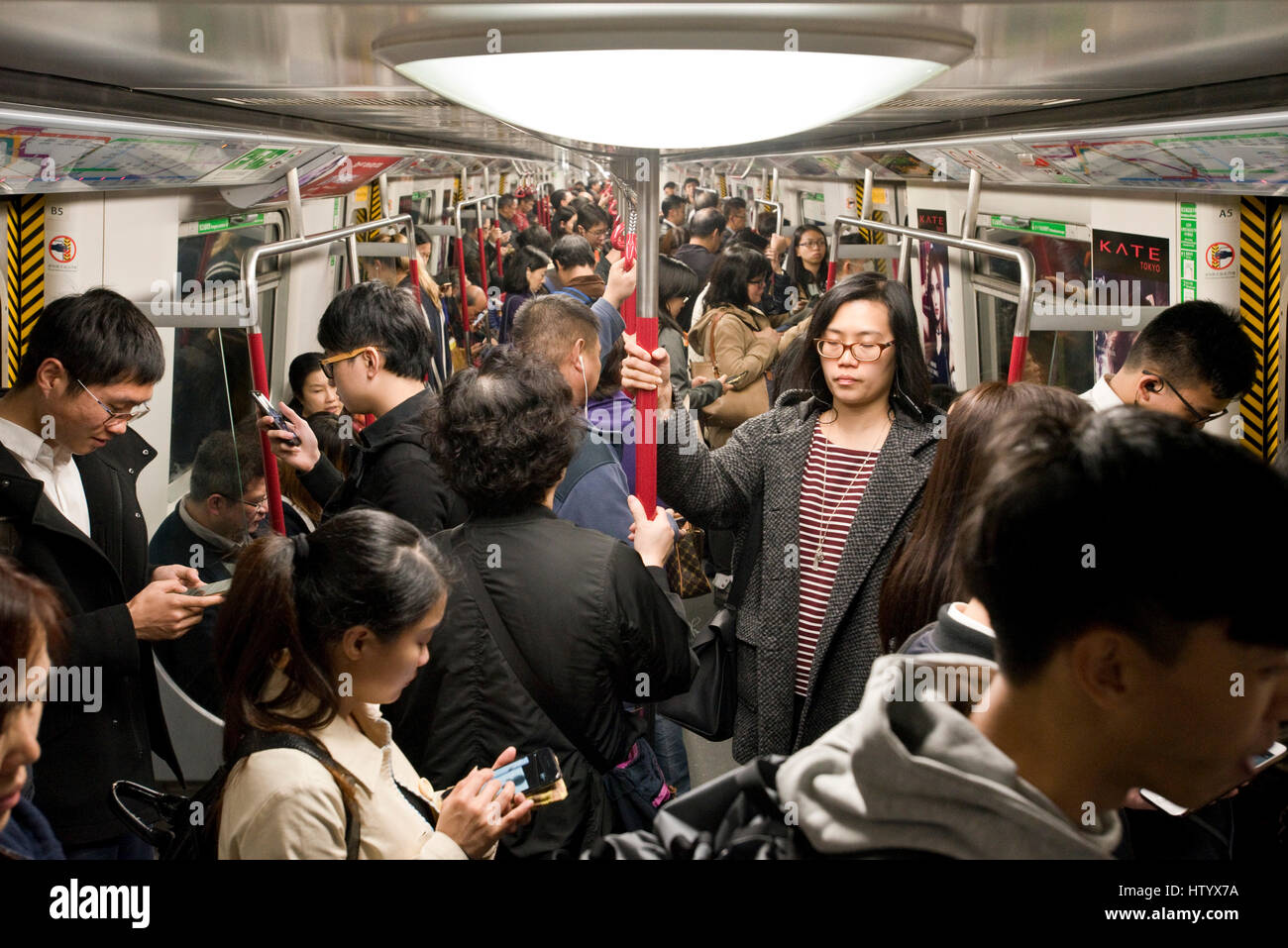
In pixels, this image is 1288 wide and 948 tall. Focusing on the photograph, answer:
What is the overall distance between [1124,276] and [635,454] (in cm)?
146

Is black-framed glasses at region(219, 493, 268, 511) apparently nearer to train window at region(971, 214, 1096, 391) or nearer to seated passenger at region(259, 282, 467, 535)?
seated passenger at region(259, 282, 467, 535)

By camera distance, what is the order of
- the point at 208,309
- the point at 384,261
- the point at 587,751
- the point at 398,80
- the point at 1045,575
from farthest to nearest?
the point at 384,261, the point at 208,309, the point at 587,751, the point at 398,80, the point at 1045,575

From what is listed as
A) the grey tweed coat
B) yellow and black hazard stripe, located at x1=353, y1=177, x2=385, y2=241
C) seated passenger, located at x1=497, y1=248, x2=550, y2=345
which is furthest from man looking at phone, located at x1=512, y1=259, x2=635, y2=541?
seated passenger, located at x1=497, y1=248, x2=550, y2=345

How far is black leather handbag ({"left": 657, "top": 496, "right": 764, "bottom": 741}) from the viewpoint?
210 centimetres

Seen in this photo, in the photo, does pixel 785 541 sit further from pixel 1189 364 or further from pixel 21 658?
pixel 21 658

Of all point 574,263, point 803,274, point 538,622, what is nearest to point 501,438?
point 538,622

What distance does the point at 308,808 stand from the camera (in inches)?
51.4

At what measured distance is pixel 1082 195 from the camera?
2768mm

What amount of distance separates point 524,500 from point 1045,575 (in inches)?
39.2

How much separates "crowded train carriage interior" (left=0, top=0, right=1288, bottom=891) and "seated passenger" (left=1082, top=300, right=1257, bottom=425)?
0.01 m

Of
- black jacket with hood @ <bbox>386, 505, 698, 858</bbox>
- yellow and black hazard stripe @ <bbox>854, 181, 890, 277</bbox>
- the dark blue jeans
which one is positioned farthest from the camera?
yellow and black hazard stripe @ <bbox>854, 181, 890, 277</bbox>

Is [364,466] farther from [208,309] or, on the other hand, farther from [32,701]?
[32,701]

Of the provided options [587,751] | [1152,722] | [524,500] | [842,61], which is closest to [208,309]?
[524,500]

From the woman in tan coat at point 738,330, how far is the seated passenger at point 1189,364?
167cm
